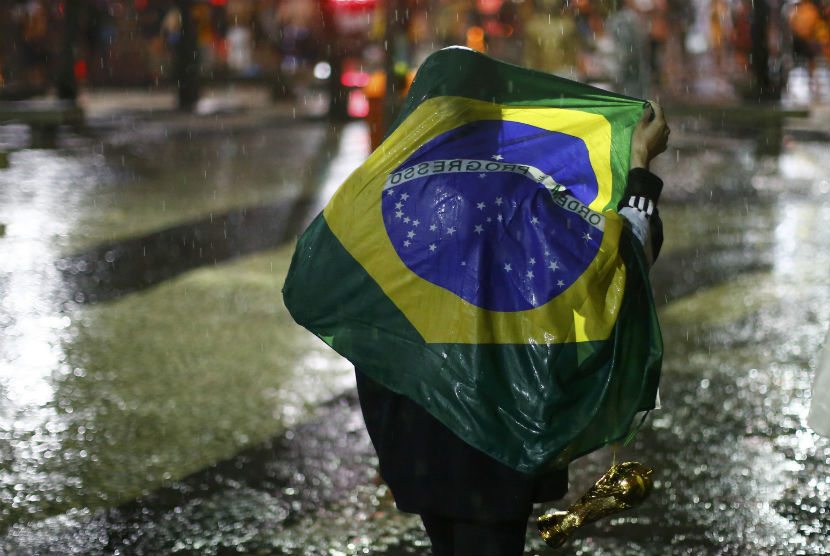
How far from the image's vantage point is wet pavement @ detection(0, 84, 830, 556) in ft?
12.5

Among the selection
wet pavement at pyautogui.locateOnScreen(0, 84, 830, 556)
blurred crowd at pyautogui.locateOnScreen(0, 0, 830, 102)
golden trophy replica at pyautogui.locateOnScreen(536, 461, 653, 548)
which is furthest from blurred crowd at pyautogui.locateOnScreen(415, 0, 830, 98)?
golden trophy replica at pyautogui.locateOnScreen(536, 461, 653, 548)

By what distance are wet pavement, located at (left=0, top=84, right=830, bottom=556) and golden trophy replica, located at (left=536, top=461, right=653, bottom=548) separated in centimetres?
123

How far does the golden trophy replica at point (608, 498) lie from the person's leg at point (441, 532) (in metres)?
0.25

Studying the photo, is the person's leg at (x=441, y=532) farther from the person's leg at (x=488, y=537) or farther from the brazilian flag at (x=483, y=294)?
the brazilian flag at (x=483, y=294)

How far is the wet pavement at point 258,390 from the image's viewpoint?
381 centimetres

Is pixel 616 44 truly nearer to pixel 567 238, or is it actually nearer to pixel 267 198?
pixel 267 198

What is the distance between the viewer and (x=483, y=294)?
7.29 feet

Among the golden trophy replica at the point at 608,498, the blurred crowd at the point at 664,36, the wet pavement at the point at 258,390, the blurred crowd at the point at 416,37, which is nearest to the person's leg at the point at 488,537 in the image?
the golden trophy replica at the point at 608,498

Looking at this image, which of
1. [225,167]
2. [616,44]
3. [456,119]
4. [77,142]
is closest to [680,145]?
[616,44]

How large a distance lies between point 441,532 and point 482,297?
2.27 feet

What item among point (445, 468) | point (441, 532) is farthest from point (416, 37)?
point (445, 468)

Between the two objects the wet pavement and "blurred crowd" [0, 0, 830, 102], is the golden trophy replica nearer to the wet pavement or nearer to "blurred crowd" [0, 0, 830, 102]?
the wet pavement

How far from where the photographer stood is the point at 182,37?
857 inches

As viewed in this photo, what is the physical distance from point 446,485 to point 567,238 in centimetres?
66
